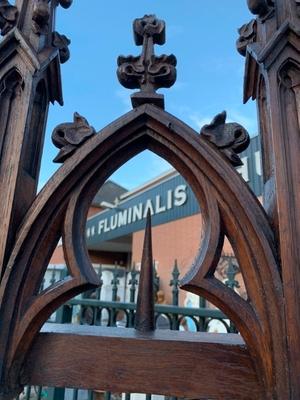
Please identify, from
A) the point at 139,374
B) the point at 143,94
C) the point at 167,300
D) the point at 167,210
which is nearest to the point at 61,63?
the point at 143,94

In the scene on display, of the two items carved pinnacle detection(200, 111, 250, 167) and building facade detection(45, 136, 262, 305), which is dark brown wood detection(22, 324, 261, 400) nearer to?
carved pinnacle detection(200, 111, 250, 167)

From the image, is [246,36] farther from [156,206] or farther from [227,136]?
[156,206]

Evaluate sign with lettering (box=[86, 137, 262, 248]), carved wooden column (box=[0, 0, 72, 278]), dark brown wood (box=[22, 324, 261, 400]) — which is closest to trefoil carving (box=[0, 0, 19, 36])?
carved wooden column (box=[0, 0, 72, 278])

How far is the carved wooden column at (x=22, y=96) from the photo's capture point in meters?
0.51

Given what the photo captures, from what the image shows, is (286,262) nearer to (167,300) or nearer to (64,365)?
(64,365)

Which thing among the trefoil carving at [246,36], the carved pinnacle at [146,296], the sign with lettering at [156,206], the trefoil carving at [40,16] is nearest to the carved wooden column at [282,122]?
the trefoil carving at [246,36]

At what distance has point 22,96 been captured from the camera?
0.55m

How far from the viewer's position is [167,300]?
9227mm

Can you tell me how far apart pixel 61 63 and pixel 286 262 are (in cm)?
56

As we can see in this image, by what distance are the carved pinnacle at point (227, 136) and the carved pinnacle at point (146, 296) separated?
0.21m

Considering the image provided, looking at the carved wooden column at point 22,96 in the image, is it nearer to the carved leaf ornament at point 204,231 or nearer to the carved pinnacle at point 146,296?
the carved leaf ornament at point 204,231

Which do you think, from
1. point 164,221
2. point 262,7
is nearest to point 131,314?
point 262,7

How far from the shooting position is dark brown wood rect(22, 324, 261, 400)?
0.46 m

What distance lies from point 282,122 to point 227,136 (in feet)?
0.28
